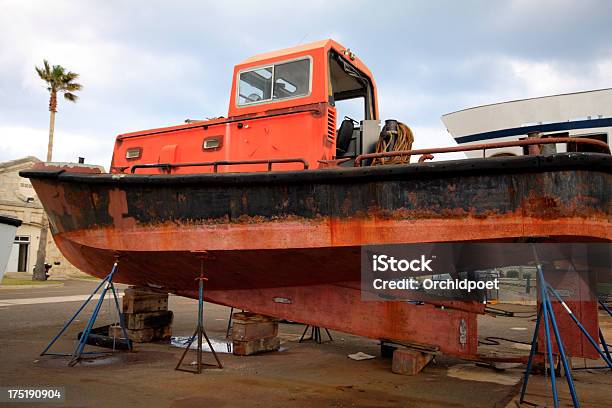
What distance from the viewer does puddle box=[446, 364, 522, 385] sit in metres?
4.98

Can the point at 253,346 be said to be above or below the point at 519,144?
below

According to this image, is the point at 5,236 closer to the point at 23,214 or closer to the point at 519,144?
the point at 519,144

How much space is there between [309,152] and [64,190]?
9.87 feet

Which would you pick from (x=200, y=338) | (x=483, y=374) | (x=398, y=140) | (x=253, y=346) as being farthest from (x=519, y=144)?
(x=253, y=346)

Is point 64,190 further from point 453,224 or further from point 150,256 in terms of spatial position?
→ point 453,224

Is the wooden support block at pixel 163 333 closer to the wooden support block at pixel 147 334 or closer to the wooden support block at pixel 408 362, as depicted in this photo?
the wooden support block at pixel 147 334

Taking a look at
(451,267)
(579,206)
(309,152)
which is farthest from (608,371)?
(309,152)

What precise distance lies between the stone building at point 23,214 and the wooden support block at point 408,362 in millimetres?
21408

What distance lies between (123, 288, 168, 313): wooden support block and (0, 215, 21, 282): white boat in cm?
155

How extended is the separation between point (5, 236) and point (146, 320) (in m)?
2.13

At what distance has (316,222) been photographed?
4.27 metres

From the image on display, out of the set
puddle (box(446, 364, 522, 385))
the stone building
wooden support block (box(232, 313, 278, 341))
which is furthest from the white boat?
the stone building

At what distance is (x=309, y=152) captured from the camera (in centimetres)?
480

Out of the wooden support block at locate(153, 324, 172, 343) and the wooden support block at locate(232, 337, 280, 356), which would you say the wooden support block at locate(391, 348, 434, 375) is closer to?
the wooden support block at locate(232, 337, 280, 356)
